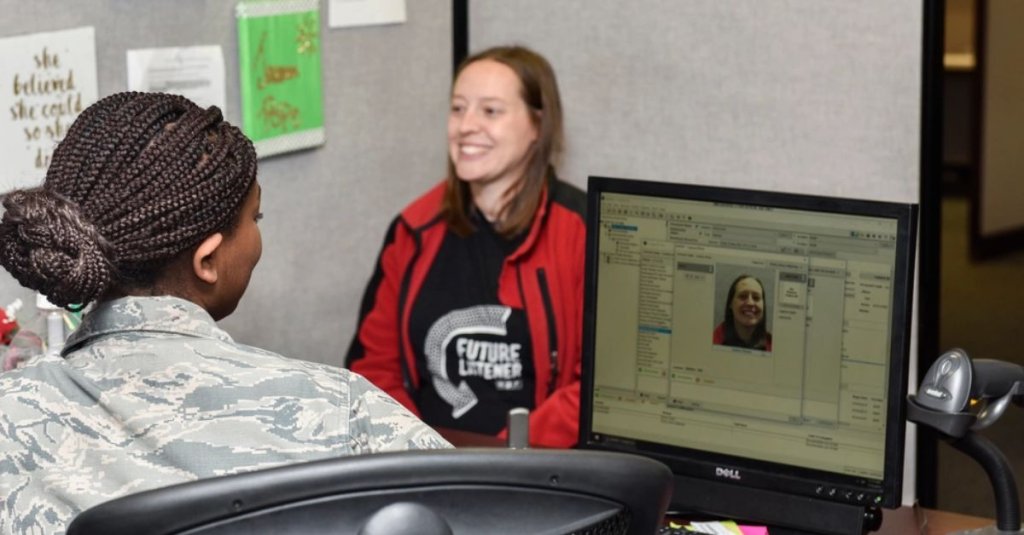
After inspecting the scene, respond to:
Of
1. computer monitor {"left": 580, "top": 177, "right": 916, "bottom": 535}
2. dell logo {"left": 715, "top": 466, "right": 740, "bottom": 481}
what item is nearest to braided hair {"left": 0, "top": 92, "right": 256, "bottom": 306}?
computer monitor {"left": 580, "top": 177, "right": 916, "bottom": 535}

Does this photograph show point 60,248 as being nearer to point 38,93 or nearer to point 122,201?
point 122,201

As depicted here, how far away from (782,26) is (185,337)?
5.20ft

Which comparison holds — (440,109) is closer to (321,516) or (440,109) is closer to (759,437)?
(759,437)

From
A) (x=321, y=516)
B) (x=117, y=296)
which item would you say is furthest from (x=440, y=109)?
(x=321, y=516)

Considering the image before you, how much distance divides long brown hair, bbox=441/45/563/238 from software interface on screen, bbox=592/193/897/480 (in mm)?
786

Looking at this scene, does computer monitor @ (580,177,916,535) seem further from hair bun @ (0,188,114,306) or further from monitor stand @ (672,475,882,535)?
hair bun @ (0,188,114,306)

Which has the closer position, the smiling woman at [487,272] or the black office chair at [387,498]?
the black office chair at [387,498]

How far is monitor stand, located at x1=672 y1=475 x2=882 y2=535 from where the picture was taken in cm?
169

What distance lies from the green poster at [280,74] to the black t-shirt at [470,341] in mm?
335

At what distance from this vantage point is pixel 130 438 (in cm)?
119

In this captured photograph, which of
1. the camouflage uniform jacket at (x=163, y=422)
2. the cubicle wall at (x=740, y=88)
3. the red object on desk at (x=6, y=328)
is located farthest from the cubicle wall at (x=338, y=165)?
the camouflage uniform jacket at (x=163, y=422)

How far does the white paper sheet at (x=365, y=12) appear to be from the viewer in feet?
8.59

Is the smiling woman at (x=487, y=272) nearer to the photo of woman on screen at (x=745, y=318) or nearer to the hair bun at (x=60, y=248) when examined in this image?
the photo of woman on screen at (x=745, y=318)

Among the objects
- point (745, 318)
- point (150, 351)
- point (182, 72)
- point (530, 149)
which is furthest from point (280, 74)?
point (150, 351)
